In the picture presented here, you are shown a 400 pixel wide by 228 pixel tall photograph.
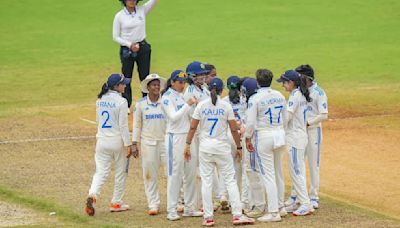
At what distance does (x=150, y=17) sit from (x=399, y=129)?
51.8 feet

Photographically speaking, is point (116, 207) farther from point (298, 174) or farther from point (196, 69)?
point (298, 174)

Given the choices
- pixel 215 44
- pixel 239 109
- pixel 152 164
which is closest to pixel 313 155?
pixel 239 109

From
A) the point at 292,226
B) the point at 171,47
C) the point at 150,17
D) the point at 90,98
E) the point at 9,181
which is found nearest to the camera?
the point at 292,226

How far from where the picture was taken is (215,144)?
16656mm

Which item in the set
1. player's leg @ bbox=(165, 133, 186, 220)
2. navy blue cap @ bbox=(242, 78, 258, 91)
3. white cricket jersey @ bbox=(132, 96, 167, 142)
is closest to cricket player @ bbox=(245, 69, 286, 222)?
navy blue cap @ bbox=(242, 78, 258, 91)

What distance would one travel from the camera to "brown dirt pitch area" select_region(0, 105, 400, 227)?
17.3m

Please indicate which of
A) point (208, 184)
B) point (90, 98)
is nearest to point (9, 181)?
point (208, 184)

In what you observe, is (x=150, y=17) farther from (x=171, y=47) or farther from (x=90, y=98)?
(x=90, y=98)

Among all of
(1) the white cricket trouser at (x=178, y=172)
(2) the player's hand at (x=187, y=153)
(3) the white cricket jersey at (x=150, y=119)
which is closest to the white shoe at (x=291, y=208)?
(1) the white cricket trouser at (x=178, y=172)

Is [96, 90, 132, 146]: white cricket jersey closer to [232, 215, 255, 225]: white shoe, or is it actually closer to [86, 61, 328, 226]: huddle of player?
[86, 61, 328, 226]: huddle of player

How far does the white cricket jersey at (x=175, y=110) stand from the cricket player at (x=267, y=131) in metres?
1.00

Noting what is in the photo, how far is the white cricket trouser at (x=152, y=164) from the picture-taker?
17594mm

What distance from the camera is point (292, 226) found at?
54.5 feet

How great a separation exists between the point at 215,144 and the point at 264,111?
906 mm
